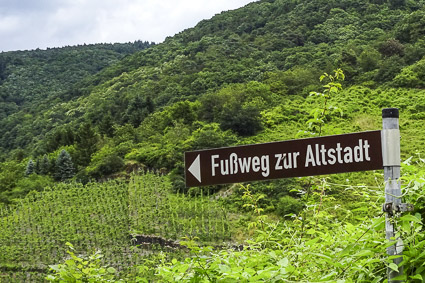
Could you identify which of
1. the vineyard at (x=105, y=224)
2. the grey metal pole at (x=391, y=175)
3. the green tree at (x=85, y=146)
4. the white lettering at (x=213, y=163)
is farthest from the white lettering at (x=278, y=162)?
→ the green tree at (x=85, y=146)

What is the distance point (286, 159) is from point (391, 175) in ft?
1.41

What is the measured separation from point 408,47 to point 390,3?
22547 millimetres

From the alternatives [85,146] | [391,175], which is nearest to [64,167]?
[85,146]

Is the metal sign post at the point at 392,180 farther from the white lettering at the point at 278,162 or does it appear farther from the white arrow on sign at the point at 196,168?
the white arrow on sign at the point at 196,168

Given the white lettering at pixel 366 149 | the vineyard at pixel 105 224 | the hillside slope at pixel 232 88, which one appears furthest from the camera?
the hillside slope at pixel 232 88

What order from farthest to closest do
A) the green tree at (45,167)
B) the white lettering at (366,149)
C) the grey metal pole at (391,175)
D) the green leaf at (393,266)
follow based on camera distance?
the green tree at (45,167)
the white lettering at (366,149)
the grey metal pole at (391,175)
the green leaf at (393,266)

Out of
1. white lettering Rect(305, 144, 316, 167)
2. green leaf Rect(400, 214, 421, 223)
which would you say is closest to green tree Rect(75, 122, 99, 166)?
white lettering Rect(305, 144, 316, 167)

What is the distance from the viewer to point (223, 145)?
2595cm

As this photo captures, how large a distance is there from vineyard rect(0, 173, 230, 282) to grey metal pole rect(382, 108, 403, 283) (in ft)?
52.6

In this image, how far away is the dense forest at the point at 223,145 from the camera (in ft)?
7.85

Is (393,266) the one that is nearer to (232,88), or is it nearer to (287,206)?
(287,206)

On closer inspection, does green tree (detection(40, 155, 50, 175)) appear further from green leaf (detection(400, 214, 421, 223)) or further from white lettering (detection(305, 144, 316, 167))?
green leaf (detection(400, 214, 421, 223))

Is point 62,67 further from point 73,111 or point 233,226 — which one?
point 233,226

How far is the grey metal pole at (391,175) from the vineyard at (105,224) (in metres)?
16.0
